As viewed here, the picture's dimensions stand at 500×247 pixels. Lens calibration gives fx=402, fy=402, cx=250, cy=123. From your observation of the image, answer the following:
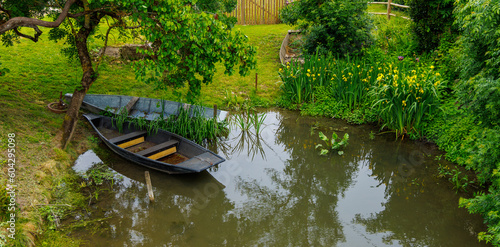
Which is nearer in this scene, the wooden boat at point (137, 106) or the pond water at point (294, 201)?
the pond water at point (294, 201)

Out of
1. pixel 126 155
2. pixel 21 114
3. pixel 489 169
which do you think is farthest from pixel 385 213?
pixel 21 114

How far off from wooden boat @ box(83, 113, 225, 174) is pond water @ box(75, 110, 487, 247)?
34 centimetres

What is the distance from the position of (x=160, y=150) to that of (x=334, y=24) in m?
6.84

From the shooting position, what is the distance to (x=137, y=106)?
35.4 feet

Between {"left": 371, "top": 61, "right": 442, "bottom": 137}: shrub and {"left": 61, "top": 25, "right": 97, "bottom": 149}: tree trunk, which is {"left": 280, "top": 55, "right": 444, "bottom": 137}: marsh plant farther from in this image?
{"left": 61, "top": 25, "right": 97, "bottom": 149}: tree trunk

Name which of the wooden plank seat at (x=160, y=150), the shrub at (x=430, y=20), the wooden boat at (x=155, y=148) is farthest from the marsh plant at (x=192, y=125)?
the shrub at (x=430, y=20)

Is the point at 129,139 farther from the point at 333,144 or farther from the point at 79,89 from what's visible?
the point at 333,144

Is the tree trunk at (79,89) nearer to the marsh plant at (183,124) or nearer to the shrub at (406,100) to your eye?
the marsh plant at (183,124)

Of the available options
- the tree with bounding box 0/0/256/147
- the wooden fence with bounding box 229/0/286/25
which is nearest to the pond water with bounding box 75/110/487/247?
the tree with bounding box 0/0/256/147

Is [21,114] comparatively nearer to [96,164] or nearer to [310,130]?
[96,164]

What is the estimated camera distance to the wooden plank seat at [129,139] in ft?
29.7

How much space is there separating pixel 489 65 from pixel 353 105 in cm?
504

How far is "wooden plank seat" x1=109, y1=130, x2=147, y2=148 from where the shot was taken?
29.7 feet

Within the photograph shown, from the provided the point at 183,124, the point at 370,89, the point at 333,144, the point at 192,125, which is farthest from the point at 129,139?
the point at 370,89
